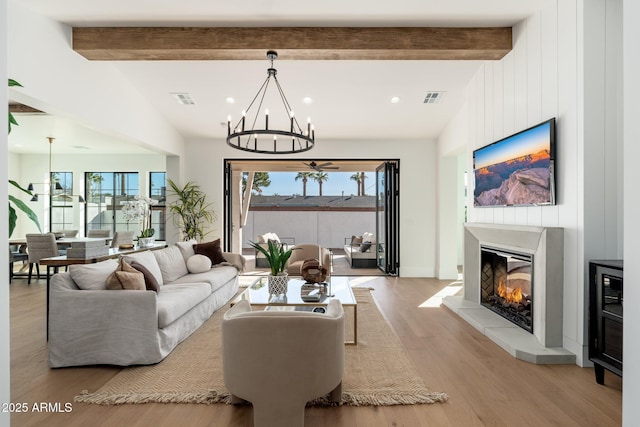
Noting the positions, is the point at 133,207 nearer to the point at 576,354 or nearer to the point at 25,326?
the point at 25,326

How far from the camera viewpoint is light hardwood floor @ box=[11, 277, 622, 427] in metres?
2.27

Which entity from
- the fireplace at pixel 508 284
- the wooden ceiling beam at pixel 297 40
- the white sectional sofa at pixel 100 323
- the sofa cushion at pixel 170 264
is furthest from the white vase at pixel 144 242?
the fireplace at pixel 508 284

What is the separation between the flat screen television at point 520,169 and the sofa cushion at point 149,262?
3.89 metres

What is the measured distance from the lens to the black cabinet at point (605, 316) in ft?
8.42

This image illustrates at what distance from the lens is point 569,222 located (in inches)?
126

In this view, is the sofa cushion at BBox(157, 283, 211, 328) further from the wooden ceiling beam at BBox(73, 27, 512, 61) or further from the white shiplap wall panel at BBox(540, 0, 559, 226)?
the white shiplap wall panel at BBox(540, 0, 559, 226)

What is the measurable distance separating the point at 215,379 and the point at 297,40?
3.39 m

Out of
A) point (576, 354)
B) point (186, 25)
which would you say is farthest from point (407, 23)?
point (576, 354)

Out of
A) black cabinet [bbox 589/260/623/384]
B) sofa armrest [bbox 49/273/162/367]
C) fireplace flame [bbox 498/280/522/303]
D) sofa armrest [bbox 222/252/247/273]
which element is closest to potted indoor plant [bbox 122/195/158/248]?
sofa armrest [bbox 222/252/247/273]

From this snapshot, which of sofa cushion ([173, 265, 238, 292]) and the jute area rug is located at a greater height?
sofa cushion ([173, 265, 238, 292])

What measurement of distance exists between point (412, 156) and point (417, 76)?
2.51 meters

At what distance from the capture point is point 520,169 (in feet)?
12.4

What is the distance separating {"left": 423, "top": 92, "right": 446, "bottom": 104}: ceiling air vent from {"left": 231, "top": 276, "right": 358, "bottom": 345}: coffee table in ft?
10.4

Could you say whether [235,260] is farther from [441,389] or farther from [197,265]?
[441,389]
